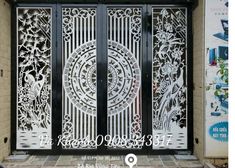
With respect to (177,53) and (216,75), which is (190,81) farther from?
(216,75)

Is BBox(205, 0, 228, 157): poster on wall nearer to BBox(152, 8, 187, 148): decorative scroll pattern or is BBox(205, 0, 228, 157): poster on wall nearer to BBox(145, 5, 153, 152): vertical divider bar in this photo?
BBox(152, 8, 187, 148): decorative scroll pattern

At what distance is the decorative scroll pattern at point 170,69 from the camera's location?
5.11 metres

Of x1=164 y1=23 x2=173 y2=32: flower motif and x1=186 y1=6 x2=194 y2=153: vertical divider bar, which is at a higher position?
x1=164 y1=23 x2=173 y2=32: flower motif

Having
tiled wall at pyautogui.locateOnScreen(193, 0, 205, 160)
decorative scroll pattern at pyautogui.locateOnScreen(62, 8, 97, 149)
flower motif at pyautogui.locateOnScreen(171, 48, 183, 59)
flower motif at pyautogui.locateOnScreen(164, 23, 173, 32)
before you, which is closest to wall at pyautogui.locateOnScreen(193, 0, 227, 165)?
tiled wall at pyautogui.locateOnScreen(193, 0, 205, 160)

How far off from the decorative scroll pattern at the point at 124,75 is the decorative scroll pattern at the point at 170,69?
289 millimetres

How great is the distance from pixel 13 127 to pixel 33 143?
1.33 feet

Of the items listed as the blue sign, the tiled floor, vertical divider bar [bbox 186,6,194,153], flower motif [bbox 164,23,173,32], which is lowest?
the tiled floor

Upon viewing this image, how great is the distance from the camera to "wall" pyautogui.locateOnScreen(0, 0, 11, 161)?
463 cm

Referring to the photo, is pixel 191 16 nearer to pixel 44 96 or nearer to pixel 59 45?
pixel 59 45

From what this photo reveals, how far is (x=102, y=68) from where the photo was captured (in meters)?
5.07

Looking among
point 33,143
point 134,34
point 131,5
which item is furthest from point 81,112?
point 131,5

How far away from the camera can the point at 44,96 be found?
5078 mm

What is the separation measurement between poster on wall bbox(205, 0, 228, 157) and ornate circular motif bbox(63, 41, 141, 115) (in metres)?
1.17

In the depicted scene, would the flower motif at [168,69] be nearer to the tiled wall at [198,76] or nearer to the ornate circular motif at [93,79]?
the tiled wall at [198,76]
